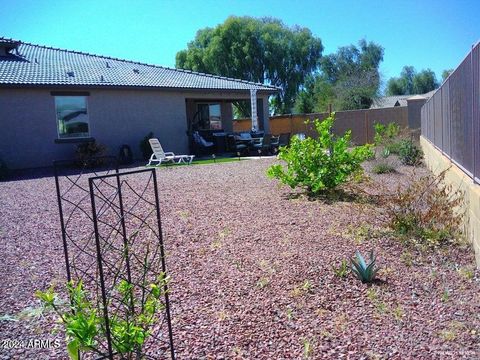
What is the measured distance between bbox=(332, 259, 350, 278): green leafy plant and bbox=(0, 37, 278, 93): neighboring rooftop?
1466 centimetres

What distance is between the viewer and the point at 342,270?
15.6 ft

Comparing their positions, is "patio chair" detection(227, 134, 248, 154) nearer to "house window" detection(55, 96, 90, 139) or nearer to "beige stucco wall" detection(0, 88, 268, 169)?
"beige stucco wall" detection(0, 88, 268, 169)

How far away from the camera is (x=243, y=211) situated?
7.82 metres

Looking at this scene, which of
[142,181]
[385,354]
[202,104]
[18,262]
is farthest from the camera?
[202,104]

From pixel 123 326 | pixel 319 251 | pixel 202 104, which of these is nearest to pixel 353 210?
pixel 319 251

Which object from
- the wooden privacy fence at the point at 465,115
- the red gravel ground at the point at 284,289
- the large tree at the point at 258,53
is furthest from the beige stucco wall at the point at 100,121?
the large tree at the point at 258,53

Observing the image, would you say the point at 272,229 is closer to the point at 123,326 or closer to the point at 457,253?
the point at 457,253

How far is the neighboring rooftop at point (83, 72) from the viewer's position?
17500 mm

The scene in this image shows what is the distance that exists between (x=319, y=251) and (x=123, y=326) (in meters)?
3.10

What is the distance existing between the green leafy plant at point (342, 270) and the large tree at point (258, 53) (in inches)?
1504

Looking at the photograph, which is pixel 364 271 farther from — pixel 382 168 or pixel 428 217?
pixel 382 168

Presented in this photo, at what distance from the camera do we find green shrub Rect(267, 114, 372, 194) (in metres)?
8.86

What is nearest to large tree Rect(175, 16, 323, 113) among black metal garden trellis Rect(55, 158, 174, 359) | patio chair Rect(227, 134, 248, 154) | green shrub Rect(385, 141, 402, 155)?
patio chair Rect(227, 134, 248, 154)

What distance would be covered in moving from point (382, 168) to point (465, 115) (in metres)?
7.17
